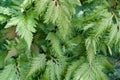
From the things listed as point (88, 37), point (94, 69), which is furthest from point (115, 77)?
point (88, 37)

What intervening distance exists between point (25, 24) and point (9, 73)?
0.33m

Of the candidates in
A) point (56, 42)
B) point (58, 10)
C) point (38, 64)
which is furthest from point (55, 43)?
point (58, 10)

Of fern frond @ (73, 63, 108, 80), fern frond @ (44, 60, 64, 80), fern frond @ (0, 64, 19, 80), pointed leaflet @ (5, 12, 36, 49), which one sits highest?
pointed leaflet @ (5, 12, 36, 49)

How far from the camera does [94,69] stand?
1.54 meters

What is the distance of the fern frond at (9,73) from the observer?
1.49m

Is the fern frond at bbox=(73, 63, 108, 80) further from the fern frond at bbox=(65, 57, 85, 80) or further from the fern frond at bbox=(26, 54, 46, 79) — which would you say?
the fern frond at bbox=(26, 54, 46, 79)

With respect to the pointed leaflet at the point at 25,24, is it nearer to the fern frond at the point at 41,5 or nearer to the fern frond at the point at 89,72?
the fern frond at the point at 41,5

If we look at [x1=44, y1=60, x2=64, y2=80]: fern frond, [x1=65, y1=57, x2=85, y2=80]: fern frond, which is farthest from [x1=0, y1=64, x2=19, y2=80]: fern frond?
[x1=65, y1=57, x2=85, y2=80]: fern frond

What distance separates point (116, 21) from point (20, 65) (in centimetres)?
55

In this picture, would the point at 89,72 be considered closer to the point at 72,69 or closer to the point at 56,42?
the point at 72,69

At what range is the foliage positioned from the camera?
4.48 feet

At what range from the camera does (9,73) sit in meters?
1.51

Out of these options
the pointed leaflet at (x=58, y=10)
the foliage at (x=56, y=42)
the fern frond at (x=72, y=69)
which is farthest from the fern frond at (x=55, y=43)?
the pointed leaflet at (x=58, y=10)

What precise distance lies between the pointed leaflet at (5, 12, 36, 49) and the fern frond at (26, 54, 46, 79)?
0.77 ft
